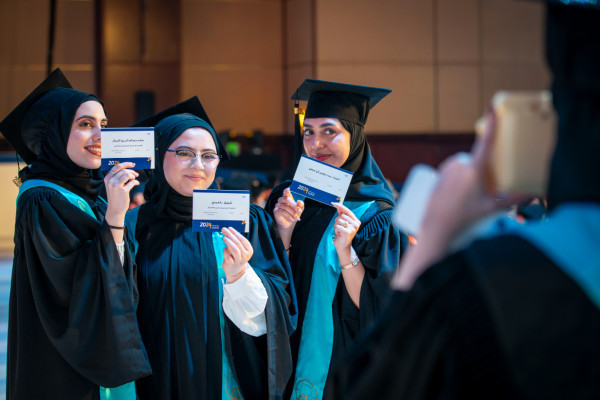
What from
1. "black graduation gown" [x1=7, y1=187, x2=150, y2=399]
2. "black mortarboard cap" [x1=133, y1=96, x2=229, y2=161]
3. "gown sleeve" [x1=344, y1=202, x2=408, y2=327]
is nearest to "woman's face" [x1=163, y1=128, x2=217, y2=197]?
"black mortarboard cap" [x1=133, y1=96, x2=229, y2=161]

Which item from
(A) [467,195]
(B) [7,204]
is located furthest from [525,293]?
(B) [7,204]

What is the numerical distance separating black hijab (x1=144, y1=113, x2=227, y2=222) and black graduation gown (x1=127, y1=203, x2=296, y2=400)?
51mm

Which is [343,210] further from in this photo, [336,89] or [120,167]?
[120,167]

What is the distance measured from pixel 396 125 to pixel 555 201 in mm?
10167

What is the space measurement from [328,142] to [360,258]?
0.71 meters

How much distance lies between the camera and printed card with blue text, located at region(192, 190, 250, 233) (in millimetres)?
2967

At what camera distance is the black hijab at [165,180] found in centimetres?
321

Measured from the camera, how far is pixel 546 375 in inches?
38.2

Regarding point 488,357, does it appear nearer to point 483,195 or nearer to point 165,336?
point 483,195

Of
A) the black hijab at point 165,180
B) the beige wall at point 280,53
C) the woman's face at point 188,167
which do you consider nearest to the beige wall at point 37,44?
the beige wall at point 280,53

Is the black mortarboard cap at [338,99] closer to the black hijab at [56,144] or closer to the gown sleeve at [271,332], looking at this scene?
the gown sleeve at [271,332]

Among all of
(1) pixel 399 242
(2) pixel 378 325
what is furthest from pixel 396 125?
(2) pixel 378 325

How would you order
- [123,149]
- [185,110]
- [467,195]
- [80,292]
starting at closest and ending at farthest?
1. [467,195]
2. [80,292]
3. [123,149]
4. [185,110]

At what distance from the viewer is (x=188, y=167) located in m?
3.18
